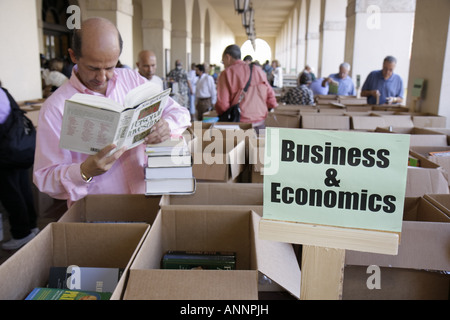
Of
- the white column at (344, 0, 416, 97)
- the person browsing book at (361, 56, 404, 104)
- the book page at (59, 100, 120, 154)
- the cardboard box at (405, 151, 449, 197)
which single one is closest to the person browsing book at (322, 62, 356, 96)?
the white column at (344, 0, 416, 97)

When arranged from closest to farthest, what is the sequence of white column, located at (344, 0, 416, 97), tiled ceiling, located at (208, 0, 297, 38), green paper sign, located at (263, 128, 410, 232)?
green paper sign, located at (263, 128, 410, 232) < white column, located at (344, 0, 416, 97) < tiled ceiling, located at (208, 0, 297, 38)

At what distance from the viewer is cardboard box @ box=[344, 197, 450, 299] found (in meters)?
1.24

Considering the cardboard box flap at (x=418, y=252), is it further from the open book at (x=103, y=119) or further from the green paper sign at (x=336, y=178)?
the open book at (x=103, y=119)

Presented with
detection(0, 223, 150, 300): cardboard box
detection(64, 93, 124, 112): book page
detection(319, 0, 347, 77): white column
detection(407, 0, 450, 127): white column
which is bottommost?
detection(0, 223, 150, 300): cardboard box

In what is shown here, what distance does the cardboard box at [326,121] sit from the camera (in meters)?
3.90

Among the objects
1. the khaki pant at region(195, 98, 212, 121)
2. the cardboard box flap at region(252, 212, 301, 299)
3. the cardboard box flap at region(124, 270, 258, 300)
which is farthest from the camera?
the khaki pant at region(195, 98, 212, 121)

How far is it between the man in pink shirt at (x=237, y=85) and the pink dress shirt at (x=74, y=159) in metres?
2.42

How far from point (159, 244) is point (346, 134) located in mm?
890

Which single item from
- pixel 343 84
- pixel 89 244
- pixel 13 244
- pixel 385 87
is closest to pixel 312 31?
pixel 343 84

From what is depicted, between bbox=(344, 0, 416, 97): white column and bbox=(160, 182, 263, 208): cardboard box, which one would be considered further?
bbox=(344, 0, 416, 97): white column

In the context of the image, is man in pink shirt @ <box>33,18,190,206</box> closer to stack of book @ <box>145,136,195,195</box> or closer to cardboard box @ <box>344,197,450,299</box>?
stack of book @ <box>145,136,195,195</box>

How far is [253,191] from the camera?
1843 millimetres

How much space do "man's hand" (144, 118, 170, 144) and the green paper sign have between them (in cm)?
89
